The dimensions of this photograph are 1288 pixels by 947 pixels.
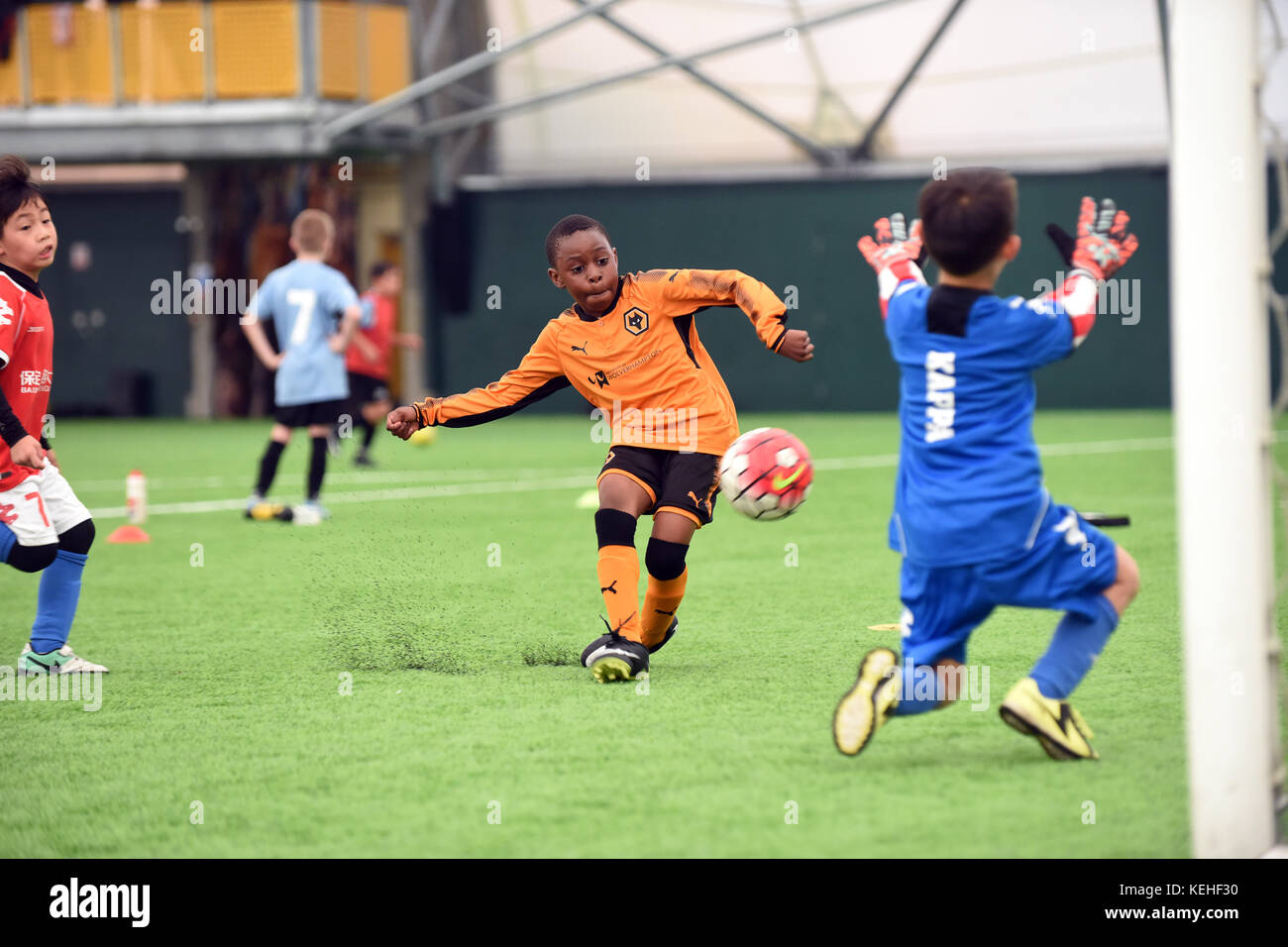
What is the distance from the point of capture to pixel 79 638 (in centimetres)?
709

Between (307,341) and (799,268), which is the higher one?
(799,268)

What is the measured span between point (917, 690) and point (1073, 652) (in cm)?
42

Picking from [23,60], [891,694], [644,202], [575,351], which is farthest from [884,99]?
[891,694]

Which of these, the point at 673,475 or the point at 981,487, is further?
the point at 673,475

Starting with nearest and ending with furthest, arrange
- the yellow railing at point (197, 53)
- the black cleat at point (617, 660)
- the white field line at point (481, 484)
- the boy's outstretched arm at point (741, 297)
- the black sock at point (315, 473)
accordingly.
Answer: the boy's outstretched arm at point (741, 297) < the black cleat at point (617, 660) < the black sock at point (315, 473) < the white field line at point (481, 484) < the yellow railing at point (197, 53)

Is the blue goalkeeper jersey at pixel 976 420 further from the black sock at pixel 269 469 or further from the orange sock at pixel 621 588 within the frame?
the black sock at pixel 269 469

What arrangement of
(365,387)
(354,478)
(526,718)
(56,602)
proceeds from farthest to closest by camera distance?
(365,387) < (354,478) < (56,602) < (526,718)

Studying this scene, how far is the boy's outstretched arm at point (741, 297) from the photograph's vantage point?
5.44 m

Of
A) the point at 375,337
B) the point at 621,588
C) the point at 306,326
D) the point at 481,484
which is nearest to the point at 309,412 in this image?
the point at 306,326

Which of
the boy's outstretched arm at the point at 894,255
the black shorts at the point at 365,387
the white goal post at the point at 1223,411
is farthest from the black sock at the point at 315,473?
the white goal post at the point at 1223,411

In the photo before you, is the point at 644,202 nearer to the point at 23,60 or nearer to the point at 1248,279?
the point at 23,60

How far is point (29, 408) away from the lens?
6.00 metres

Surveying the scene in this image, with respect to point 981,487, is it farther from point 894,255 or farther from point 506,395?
point 506,395
